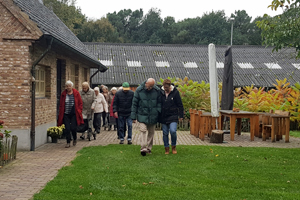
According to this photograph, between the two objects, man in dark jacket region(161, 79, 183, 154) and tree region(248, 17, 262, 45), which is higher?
tree region(248, 17, 262, 45)

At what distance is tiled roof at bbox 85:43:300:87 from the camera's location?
30.7 meters

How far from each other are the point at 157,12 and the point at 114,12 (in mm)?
8523

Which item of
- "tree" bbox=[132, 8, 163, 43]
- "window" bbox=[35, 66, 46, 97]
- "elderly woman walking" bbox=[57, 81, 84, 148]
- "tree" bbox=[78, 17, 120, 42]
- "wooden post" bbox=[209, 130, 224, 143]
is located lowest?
"wooden post" bbox=[209, 130, 224, 143]

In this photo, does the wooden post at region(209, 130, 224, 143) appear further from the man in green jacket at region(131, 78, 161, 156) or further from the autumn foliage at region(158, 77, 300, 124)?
the autumn foliage at region(158, 77, 300, 124)

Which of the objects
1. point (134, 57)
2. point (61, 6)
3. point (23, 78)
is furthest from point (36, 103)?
point (61, 6)

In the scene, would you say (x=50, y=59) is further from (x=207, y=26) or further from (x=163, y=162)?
(x=207, y=26)

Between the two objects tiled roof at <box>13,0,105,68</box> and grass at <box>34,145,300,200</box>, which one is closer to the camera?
grass at <box>34,145,300,200</box>

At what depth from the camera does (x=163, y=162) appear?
8.50 metres

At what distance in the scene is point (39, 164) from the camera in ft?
27.7

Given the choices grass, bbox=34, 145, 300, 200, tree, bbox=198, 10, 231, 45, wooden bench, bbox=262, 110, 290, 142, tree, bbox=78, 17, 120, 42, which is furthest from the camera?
tree, bbox=198, 10, 231, 45

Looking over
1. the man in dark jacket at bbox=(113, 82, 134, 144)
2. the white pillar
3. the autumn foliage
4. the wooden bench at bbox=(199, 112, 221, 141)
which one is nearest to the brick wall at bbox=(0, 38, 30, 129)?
the man in dark jacket at bbox=(113, 82, 134, 144)

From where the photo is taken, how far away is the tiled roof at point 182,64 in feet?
101

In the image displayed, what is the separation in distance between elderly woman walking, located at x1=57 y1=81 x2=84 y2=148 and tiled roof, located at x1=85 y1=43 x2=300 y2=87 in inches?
695

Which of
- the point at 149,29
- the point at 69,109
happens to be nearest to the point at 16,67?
the point at 69,109
